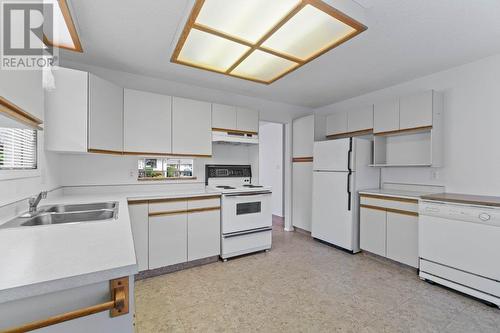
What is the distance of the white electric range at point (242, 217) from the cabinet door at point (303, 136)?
4.17 feet

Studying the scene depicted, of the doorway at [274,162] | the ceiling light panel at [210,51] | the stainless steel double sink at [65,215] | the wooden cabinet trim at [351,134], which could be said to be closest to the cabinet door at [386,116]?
the wooden cabinet trim at [351,134]

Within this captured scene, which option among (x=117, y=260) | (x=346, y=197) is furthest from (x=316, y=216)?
(x=117, y=260)

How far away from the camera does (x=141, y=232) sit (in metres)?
2.56

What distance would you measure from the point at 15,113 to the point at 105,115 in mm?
1492

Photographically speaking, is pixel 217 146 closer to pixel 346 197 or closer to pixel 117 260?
pixel 346 197

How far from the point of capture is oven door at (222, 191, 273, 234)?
3.06 meters

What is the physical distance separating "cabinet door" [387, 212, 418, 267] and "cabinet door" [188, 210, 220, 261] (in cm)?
222

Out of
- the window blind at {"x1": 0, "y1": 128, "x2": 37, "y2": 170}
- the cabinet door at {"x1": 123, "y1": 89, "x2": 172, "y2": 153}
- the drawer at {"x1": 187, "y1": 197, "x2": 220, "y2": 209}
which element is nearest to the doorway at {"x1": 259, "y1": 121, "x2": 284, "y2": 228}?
the drawer at {"x1": 187, "y1": 197, "x2": 220, "y2": 209}

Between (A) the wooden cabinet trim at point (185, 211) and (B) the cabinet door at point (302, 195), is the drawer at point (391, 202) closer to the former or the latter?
(B) the cabinet door at point (302, 195)

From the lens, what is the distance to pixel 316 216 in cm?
381

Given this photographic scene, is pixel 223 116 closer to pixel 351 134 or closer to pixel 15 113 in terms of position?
pixel 351 134

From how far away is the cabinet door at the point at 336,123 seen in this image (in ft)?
12.7

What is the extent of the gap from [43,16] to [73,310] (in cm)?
210

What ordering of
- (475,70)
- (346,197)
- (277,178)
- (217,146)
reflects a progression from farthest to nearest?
1. (277,178)
2. (217,146)
3. (346,197)
4. (475,70)
